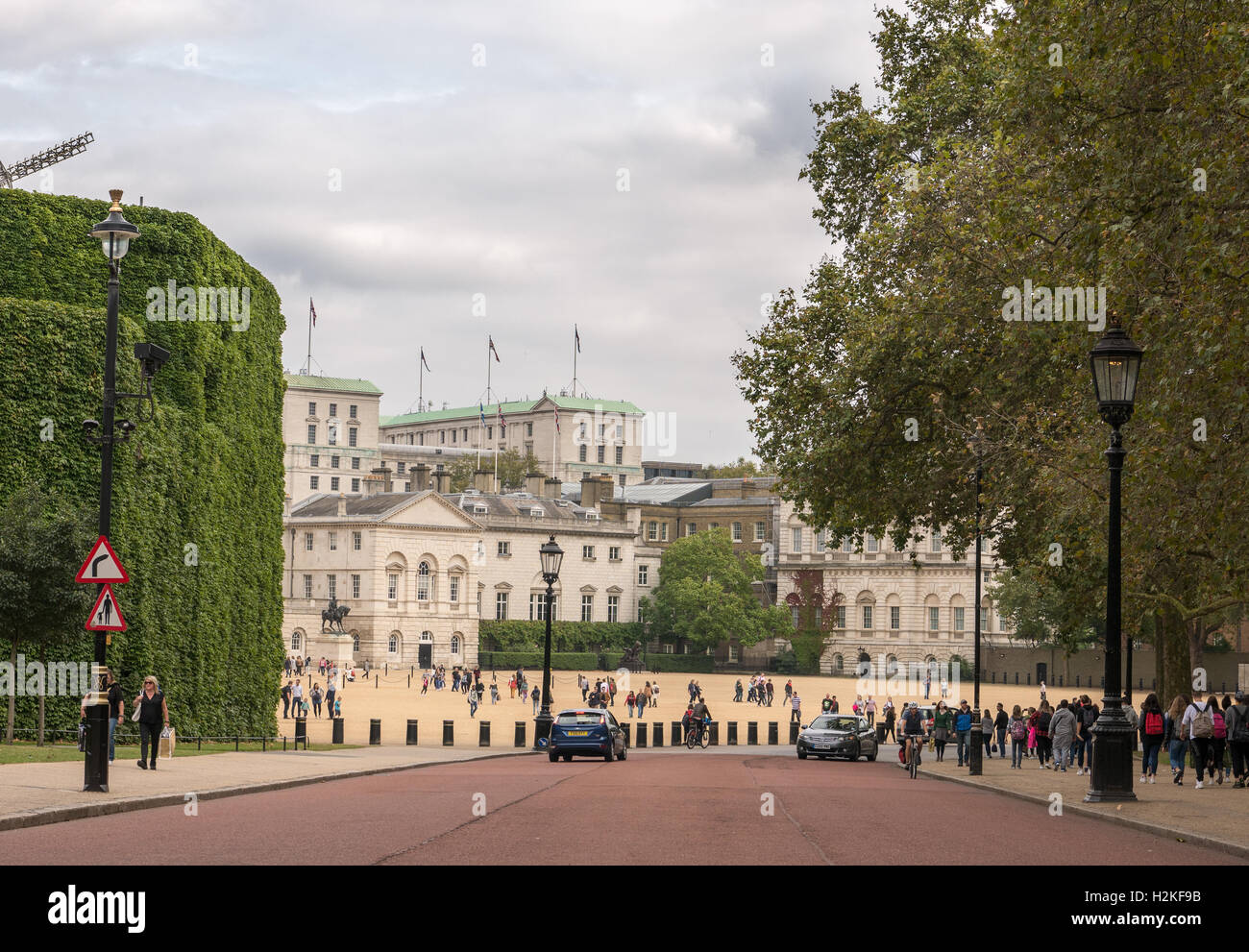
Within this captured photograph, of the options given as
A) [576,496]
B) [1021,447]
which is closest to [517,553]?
[576,496]

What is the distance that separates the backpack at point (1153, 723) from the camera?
88.9 feet

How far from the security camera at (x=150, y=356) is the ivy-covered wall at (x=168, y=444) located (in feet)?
29.7

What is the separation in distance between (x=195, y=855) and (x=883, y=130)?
97.3ft

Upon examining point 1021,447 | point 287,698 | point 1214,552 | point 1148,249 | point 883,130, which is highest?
point 883,130

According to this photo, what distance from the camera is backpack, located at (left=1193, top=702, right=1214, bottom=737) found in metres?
27.2

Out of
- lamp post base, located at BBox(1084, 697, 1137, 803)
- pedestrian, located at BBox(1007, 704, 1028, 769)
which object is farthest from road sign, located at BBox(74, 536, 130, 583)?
pedestrian, located at BBox(1007, 704, 1028, 769)

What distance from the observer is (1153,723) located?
1078 inches

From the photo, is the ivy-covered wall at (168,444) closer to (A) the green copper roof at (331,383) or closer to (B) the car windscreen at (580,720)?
(B) the car windscreen at (580,720)

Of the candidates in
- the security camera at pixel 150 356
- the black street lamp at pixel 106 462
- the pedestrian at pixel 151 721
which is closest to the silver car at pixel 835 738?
the pedestrian at pixel 151 721

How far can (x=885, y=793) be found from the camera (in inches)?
985

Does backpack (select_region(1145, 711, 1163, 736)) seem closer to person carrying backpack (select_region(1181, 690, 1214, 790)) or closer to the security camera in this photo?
person carrying backpack (select_region(1181, 690, 1214, 790))

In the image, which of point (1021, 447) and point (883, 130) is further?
point (883, 130)

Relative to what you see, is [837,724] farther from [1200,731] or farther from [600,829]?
[600,829]
